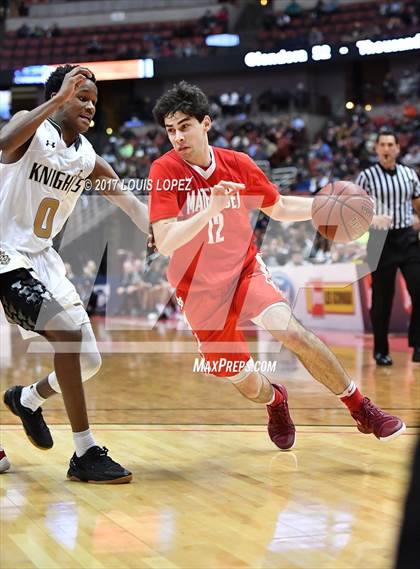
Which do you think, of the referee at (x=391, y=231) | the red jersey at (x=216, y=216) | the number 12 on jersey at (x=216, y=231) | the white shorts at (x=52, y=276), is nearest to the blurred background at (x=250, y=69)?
the referee at (x=391, y=231)

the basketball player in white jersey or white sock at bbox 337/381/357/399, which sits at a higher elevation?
the basketball player in white jersey

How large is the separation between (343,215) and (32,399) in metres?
1.97

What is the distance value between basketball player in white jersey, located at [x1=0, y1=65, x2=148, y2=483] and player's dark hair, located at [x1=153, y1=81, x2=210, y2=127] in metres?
0.36

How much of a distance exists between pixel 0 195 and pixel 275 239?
28.2ft

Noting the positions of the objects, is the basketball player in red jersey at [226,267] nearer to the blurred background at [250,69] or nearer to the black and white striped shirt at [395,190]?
the black and white striped shirt at [395,190]

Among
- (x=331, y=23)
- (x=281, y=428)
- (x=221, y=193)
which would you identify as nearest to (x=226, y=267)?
(x=221, y=193)

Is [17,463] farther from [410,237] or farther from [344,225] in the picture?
[410,237]

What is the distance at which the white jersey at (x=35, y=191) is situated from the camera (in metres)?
4.27

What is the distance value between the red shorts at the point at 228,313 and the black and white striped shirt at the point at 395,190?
150 inches

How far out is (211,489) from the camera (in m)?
3.92

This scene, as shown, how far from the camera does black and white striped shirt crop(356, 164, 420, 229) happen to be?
8102mm

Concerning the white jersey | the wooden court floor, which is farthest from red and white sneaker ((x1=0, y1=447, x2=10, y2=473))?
the white jersey

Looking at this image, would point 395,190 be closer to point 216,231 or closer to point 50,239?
point 216,231

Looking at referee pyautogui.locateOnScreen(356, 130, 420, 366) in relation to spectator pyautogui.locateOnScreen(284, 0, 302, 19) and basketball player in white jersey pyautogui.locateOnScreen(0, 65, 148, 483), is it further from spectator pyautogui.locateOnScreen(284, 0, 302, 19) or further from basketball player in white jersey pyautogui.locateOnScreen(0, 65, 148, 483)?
spectator pyautogui.locateOnScreen(284, 0, 302, 19)
